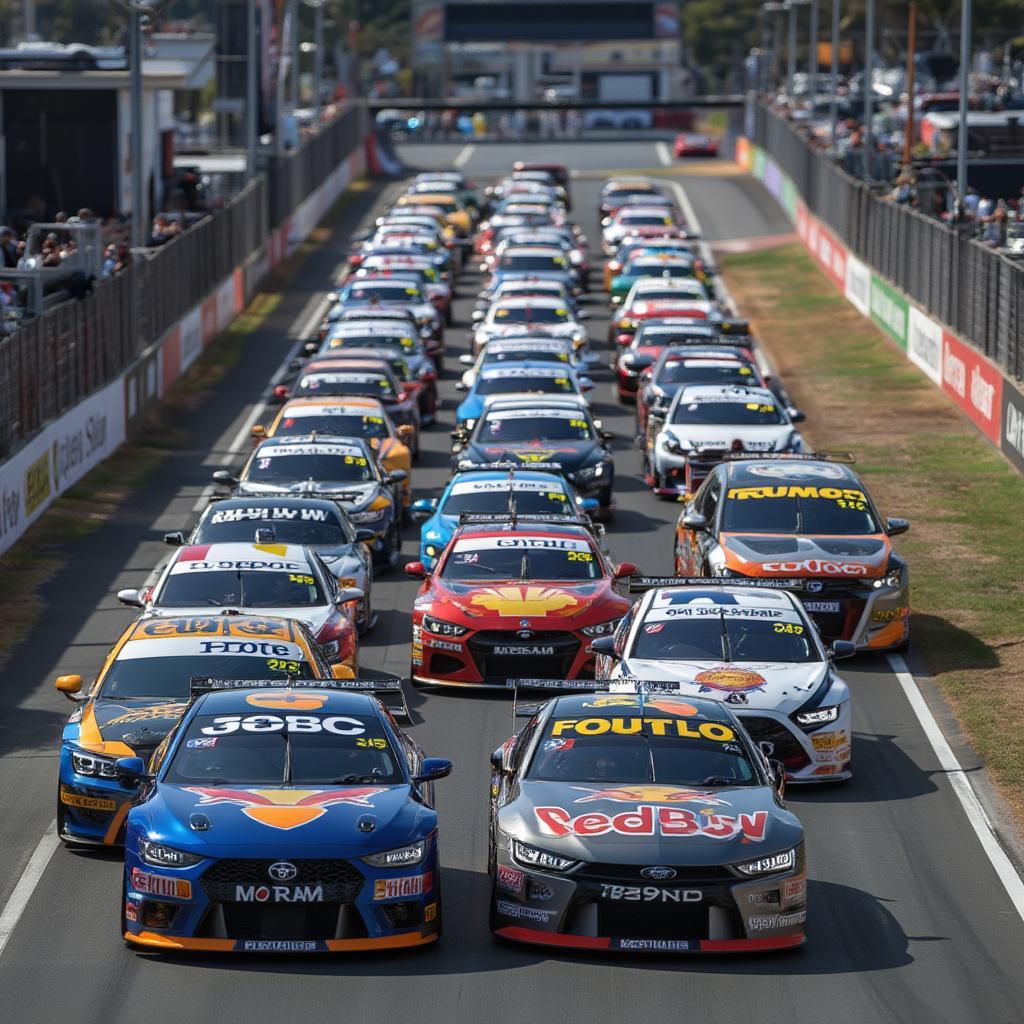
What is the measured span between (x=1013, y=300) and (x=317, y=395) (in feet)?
32.5

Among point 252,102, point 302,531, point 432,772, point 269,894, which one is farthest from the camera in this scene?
Result: point 252,102

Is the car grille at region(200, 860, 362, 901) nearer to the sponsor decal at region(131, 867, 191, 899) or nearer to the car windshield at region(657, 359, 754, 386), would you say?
the sponsor decal at region(131, 867, 191, 899)

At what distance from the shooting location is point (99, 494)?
31531 mm

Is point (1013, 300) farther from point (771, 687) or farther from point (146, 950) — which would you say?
point (146, 950)

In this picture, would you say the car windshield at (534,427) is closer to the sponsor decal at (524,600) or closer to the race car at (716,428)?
the race car at (716,428)

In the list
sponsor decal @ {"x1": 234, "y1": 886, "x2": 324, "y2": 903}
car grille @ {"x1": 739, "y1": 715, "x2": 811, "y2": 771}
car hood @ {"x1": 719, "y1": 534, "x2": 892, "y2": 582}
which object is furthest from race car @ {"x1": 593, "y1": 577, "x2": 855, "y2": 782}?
sponsor decal @ {"x1": 234, "y1": 886, "x2": 324, "y2": 903}

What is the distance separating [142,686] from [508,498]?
9492 mm

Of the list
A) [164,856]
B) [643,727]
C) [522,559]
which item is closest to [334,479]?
[522,559]

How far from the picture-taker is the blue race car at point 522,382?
113 ft

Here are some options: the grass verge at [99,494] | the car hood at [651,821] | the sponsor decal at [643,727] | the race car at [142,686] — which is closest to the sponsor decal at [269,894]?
the car hood at [651,821]

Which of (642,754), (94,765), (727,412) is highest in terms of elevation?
(727,412)

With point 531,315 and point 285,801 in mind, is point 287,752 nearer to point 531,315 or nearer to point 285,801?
point 285,801

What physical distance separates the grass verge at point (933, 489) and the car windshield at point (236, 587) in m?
5.52

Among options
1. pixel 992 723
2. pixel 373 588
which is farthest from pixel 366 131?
pixel 992 723
